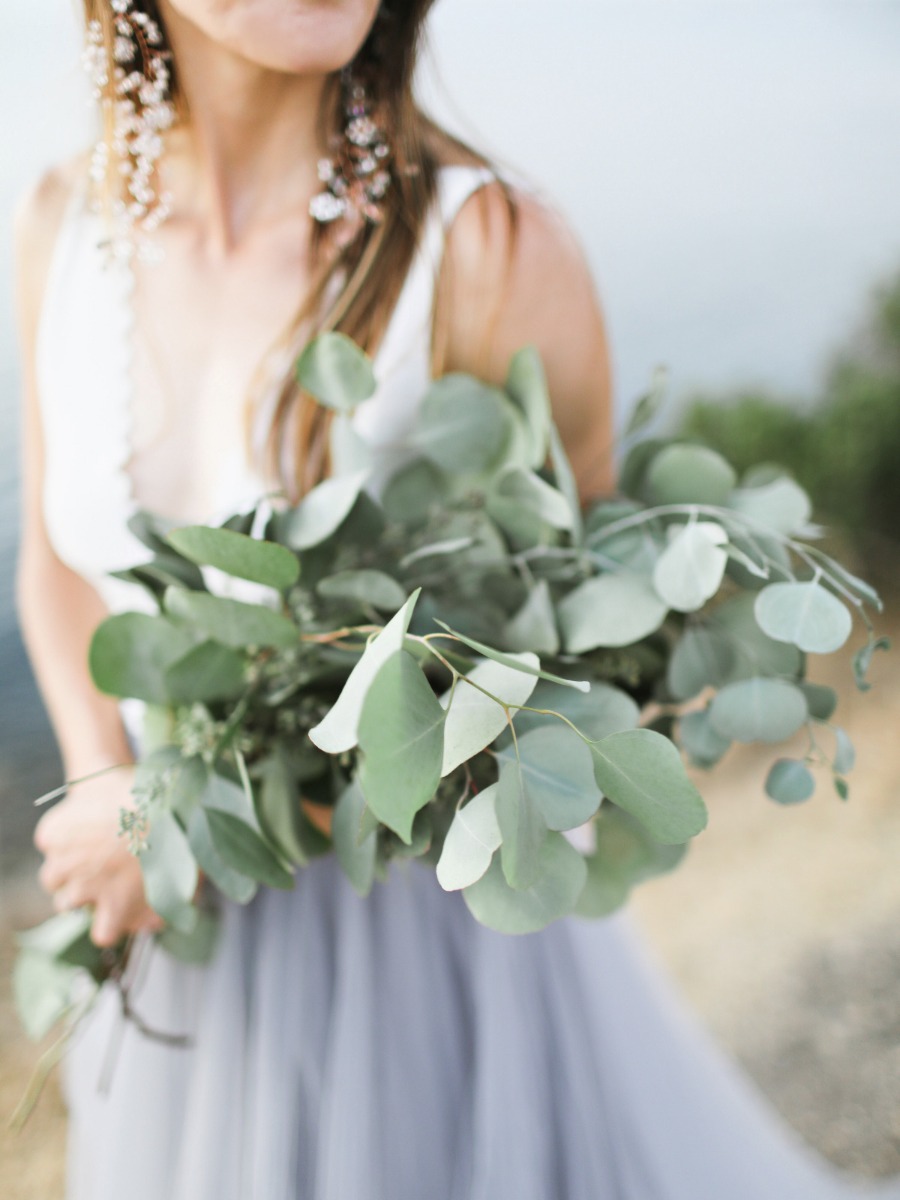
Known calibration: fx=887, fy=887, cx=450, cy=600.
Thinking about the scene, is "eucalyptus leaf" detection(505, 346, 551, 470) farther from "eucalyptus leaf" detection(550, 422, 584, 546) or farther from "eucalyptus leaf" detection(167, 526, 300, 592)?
"eucalyptus leaf" detection(167, 526, 300, 592)

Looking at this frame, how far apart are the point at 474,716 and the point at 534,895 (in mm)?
81

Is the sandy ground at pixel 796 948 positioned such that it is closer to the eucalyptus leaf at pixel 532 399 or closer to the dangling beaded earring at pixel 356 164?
the eucalyptus leaf at pixel 532 399

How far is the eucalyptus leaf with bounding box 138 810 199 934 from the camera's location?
0.42 metres

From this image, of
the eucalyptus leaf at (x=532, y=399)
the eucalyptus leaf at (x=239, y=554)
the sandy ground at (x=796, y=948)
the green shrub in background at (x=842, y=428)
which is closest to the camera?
the eucalyptus leaf at (x=239, y=554)

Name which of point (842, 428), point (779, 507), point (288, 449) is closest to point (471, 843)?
point (779, 507)

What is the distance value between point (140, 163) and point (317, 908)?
19.3 inches

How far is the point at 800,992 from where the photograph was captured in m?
1.29

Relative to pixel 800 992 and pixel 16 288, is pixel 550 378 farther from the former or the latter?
pixel 800 992

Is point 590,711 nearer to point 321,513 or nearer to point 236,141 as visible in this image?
point 321,513

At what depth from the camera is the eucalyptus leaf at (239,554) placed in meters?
0.37

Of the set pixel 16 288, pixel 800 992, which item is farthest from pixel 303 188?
pixel 800 992

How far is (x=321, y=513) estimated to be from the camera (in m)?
0.45

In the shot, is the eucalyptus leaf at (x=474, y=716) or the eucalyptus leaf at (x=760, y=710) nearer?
the eucalyptus leaf at (x=474, y=716)

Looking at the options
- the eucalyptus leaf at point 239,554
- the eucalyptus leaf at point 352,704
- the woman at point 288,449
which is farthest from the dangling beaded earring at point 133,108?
the eucalyptus leaf at point 352,704
